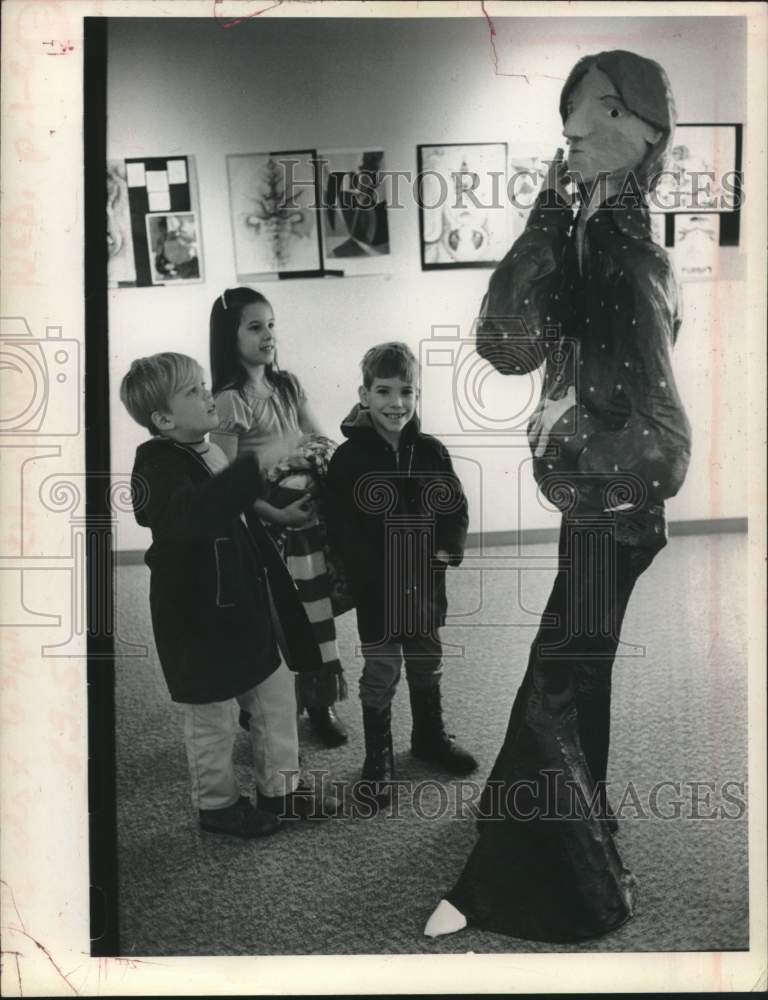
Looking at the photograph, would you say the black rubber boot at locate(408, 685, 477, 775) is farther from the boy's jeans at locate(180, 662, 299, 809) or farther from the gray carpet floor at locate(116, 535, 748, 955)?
the boy's jeans at locate(180, 662, 299, 809)

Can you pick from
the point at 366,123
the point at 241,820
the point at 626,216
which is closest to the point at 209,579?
the point at 241,820

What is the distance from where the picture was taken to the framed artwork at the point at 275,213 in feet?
4.68

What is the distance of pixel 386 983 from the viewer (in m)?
1.45

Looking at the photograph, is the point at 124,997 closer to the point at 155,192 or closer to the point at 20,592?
the point at 20,592

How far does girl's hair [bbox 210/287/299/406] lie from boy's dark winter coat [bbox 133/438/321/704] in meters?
0.12

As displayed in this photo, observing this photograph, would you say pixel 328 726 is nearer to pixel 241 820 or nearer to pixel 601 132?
pixel 241 820

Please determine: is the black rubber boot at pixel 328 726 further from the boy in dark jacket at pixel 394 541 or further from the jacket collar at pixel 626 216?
the jacket collar at pixel 626 216

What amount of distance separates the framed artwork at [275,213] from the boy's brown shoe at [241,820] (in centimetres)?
80

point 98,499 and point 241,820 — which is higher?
point 98,499

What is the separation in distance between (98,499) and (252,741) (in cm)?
44

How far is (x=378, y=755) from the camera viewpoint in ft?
4.79

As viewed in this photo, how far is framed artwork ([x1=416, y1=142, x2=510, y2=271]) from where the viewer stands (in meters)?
1.44

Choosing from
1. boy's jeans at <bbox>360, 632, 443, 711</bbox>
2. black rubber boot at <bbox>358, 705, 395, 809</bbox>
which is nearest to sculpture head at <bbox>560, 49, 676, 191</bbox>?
boy's jeans at <bbox>360, 632, 443, 711</bbox>

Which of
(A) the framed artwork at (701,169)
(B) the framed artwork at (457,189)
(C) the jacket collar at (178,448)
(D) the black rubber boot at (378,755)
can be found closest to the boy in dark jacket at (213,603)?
(C) the jacket collar at (178,448)
